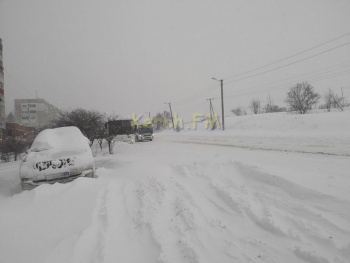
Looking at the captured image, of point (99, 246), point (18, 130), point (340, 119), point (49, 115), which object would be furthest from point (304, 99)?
point (49, 115)

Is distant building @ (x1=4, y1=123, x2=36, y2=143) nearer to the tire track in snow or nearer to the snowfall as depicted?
the snowfall

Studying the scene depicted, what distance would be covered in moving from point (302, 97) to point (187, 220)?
47413mm

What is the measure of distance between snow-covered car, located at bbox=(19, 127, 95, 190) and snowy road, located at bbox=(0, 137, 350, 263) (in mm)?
547

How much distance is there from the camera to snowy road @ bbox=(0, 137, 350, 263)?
2.52m

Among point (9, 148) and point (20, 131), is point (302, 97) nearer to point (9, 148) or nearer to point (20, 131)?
point (9, 148)

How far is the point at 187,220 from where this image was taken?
130 inches

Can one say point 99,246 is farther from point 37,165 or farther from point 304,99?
point 304,99

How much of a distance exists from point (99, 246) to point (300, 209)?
9.84 ft

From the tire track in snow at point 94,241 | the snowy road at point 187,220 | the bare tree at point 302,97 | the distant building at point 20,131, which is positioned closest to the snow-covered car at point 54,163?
the snowy road at point 187,220

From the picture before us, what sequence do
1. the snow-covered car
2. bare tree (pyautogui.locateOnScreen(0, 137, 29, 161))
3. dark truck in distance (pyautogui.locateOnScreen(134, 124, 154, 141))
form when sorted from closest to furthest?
the snow-covered car
bare tree (pyautogui.locateOnScreen(0, 137, 29, 161))
dark truck in distance (pyautogui.locateOnScreen(134, 124, 154, 141))

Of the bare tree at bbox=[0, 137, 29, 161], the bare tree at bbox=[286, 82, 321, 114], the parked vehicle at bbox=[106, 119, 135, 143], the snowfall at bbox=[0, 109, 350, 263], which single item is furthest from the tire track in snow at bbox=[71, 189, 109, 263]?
the bare tree at bbox=[286, 82, 321, 114]

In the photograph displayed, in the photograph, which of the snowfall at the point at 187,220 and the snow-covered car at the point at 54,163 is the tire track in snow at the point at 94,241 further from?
the snow-covered car at the point at 54,163

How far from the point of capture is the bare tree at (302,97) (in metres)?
41.3

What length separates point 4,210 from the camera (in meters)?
4.01
